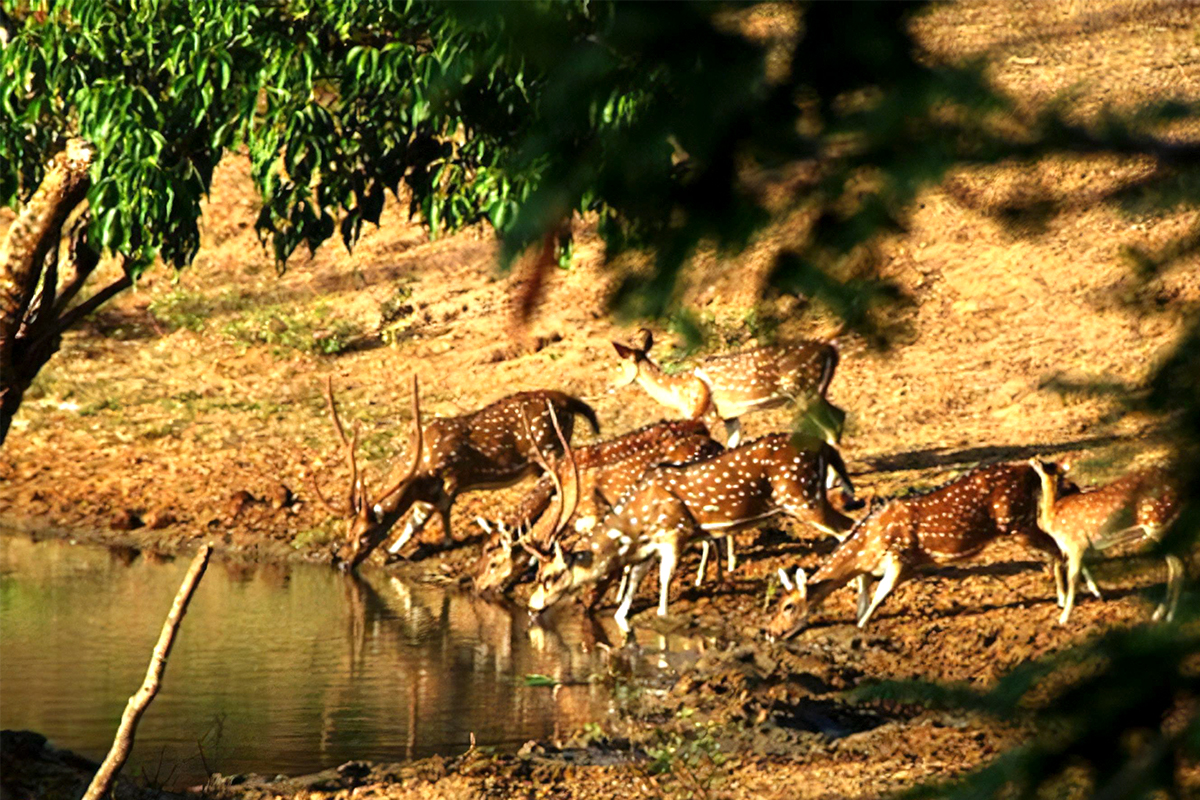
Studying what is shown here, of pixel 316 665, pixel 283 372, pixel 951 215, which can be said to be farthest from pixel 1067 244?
pixel 316 665

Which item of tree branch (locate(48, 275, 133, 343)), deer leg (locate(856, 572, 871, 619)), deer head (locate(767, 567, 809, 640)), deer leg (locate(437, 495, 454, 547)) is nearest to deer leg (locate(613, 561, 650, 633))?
deer head (locate(767, 567, 809, 640))

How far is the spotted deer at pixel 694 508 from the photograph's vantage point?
10.9 m

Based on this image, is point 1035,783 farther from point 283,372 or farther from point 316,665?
point 283,372

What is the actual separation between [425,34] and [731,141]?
22.6 feet

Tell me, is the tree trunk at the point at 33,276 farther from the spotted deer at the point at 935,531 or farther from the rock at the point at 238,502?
the spotted deer at the point at 935,531

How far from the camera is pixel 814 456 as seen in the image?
10.9 meters

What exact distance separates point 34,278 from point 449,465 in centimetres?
389

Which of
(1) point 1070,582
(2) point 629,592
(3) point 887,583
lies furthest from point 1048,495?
(2) point 629,592

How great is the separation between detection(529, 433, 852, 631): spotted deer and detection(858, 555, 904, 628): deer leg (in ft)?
3.05

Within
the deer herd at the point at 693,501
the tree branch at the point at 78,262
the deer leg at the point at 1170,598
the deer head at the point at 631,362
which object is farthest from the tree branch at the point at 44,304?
the deer leg at the point at 1170,598

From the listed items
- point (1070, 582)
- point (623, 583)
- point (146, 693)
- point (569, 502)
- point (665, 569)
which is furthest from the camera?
point (569, 502)

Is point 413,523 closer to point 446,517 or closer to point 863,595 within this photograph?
point 446,517

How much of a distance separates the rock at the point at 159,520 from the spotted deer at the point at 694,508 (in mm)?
3940

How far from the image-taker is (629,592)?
11.3 meters
